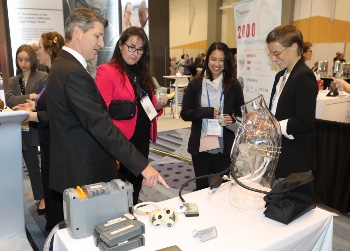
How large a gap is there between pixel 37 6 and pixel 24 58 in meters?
3.04

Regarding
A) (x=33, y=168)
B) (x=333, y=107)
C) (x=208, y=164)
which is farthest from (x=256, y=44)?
(x=33, y=168)

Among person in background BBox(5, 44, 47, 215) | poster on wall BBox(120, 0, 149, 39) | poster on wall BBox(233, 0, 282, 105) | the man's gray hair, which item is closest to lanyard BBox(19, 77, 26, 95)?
person in background BBox(5, 44, 47, 215)

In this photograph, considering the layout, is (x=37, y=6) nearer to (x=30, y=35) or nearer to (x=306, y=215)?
(x=30, y=35)

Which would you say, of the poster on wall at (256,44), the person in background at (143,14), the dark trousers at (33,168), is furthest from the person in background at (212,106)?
the person in background at (143,14)

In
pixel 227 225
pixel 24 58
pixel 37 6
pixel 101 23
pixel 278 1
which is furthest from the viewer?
pixel 37 6

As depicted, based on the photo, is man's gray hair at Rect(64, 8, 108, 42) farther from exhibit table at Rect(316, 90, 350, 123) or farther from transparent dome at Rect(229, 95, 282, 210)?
exhibit table at Rect(316, 90, 350, 123)

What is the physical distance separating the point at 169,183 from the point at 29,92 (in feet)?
5.49

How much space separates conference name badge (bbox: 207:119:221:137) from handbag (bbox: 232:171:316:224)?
112cm

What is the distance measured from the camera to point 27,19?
5.24m

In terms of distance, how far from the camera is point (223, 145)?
236cm

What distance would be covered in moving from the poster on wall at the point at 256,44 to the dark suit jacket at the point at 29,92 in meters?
2.13

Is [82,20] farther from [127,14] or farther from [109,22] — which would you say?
[127,14]

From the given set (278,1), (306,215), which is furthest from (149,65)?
(278,1)

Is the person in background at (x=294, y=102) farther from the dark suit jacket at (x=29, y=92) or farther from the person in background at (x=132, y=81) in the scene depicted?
the dark suit jacket at (x=29, y=92)
